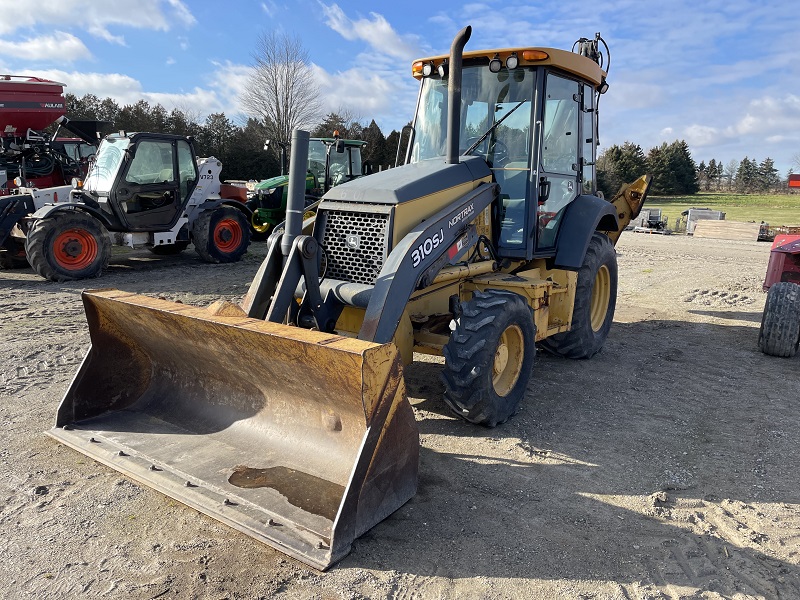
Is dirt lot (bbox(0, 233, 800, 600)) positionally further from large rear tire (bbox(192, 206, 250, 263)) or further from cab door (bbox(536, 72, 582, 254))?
large rear tire (bbox(192, 206, 250, 263))

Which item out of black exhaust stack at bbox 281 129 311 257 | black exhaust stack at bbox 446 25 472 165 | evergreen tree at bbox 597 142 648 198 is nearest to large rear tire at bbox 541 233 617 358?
black exhaust stack at bbox 446 25 472 165

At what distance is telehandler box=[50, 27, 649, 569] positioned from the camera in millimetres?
3098

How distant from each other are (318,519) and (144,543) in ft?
2.74

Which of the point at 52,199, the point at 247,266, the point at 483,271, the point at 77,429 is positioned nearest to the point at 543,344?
the point at 483,271

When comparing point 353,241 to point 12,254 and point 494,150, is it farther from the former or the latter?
point 12,254

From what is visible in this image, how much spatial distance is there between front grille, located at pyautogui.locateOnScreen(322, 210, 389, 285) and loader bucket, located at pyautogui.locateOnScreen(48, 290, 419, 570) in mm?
926

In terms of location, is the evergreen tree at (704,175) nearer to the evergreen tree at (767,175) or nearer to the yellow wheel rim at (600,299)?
the evergreen tree at (767,175)

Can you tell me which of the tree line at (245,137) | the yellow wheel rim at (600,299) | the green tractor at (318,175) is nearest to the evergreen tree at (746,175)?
the tree line at (245,137)

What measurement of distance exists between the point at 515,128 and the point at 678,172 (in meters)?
49.1

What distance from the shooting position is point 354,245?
4.20 m

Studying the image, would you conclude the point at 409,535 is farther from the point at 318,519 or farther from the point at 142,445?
the point at 142,445

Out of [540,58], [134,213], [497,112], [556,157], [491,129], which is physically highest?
[540,58]

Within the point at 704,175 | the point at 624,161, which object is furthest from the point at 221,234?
the point at 704,175

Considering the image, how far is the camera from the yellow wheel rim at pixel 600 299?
21.1ft
